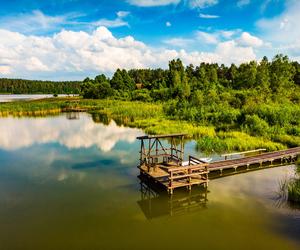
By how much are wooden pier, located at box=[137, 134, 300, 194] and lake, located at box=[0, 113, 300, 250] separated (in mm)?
820

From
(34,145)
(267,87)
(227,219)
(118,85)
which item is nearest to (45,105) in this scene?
(118,85)

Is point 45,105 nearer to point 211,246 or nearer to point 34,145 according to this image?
point 34,145

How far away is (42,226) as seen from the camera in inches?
535

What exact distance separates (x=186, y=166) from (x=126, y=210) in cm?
503

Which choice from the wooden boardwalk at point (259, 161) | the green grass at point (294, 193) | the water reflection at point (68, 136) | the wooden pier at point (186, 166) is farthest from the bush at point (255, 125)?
the green grass at point (294, 193)

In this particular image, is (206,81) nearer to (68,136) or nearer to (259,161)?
(68,136)

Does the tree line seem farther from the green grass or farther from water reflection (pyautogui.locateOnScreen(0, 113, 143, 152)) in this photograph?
the green grass

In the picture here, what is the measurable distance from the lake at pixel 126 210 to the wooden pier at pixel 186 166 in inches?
32.3

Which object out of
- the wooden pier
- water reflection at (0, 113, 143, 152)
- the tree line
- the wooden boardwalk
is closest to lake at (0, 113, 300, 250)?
the wooden pier

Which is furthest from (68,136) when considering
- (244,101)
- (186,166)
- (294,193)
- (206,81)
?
(206,81)

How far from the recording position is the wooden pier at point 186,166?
18.0m

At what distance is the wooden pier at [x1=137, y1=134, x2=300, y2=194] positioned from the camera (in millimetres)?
17969

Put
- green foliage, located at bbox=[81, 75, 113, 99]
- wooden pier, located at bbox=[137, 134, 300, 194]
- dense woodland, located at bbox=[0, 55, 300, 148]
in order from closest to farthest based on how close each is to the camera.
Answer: wooden pier, located at bbox=[137, 134, 300, 194], dense woodland, located at bbox=[0, 55, 300, 148], green foliage, located at bbox=[81, 75, 113, 99]

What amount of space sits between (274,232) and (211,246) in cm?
339
